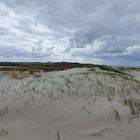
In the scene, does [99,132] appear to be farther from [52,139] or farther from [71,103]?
[71,103]

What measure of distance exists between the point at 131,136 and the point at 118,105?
190 centimetres

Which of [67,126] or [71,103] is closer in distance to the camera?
[67,126]

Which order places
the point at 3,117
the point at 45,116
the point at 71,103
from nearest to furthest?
the point at 45,116 < the point at 3,117 < the point at 71,103

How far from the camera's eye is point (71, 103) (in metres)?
7.03

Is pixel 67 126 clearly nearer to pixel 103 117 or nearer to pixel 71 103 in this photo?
pixel 103 117

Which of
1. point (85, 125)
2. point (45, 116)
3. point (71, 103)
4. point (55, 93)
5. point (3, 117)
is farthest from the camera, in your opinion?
point (55, 93)

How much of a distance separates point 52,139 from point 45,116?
1.64m

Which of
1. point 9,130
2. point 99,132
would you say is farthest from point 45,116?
point 99,132

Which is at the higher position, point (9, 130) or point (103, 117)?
point (103, 117)

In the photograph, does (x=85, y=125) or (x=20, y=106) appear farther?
(x=20, y=106)

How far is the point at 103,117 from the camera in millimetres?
5484

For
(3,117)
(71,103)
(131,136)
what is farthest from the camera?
(71,103)

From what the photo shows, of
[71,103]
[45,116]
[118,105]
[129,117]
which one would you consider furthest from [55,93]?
[129,117]

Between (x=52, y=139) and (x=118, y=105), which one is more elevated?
(x=118, y=105)
